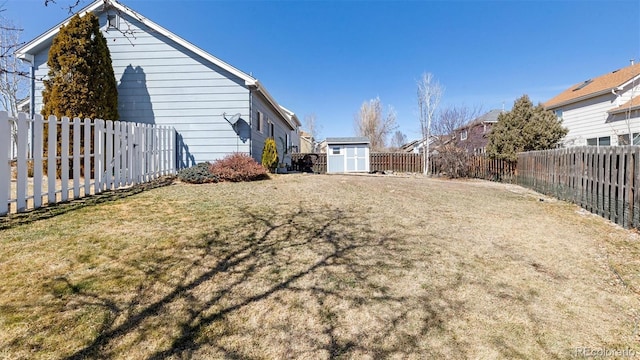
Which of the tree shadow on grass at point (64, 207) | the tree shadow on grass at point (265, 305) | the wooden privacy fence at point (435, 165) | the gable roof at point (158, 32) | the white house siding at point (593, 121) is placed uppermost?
the gable roof at point (158, 32)

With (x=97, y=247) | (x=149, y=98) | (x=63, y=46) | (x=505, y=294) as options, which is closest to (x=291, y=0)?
(x=149, y=98)

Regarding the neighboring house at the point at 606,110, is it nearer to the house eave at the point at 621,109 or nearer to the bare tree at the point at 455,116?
the house eave at the point at 621,109

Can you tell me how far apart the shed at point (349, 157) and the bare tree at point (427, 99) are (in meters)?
4.42

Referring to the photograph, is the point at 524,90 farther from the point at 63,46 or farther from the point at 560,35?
the point at 63,46

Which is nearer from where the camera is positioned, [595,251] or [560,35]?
[595,251]

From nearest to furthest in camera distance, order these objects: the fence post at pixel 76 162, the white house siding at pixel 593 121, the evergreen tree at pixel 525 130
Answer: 1. the fence post at pixel 76 162
2. the evergreen tree at pixel 525 130
3. the white house siding at pixel 593 121

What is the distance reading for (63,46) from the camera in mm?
8359

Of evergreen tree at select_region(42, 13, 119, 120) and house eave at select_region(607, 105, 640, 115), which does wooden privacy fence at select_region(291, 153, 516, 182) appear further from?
evergreen tree at select_region(42, 13, 119, 120)

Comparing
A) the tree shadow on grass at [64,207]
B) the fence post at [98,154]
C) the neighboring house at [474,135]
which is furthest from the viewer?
the neighboring house at [474,135]

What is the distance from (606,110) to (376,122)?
22.5 metres

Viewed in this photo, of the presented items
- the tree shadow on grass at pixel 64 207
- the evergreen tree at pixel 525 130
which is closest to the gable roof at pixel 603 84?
the evergreen tree at pixel 525 130

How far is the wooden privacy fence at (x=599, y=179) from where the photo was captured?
4938 millimetres

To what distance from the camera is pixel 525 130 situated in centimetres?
1461

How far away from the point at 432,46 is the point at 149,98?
633 inches
